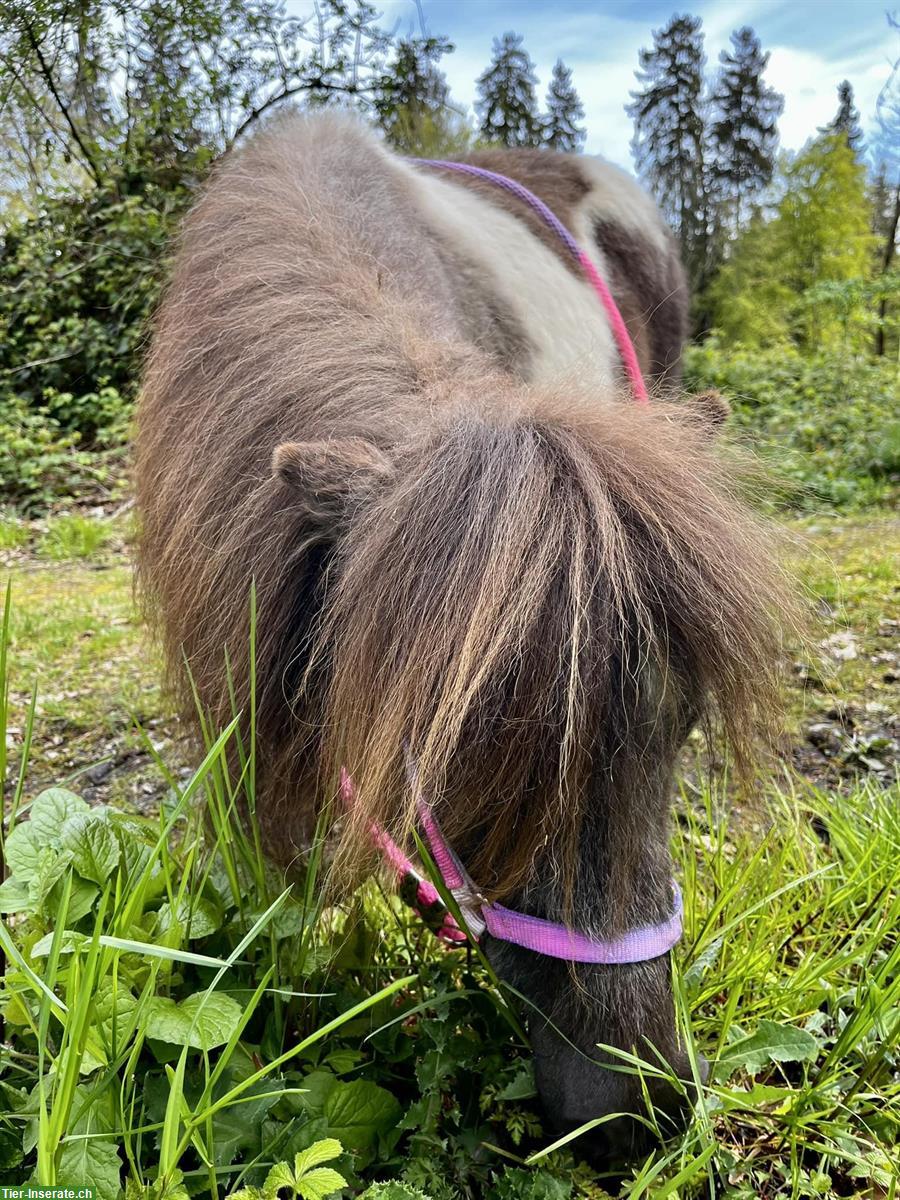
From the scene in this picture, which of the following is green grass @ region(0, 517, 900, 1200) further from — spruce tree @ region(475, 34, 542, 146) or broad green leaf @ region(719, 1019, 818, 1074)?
spruce tree @ region(475, 34, 542, 146)

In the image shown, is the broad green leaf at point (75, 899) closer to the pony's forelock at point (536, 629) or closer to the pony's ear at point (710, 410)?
the pony's forelock at point (536, 629)

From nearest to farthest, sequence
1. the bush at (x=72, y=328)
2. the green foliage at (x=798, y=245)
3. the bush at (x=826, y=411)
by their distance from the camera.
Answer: the bush at (x=72, y=328) < the bush at (x=826, y=411) < the green foliage at (x=798, y=245)

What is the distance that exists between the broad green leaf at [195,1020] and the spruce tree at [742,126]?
5221 millimetres

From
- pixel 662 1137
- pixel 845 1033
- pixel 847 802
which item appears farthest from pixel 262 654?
pixel 847 802

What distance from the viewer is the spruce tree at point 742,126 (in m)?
6.41

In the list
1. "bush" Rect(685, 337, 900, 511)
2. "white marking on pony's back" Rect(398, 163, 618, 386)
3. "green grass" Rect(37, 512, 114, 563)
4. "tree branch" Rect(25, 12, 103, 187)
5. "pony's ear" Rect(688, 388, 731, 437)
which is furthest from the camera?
Answer: "bush" Rect(685, 337, 900, 511)

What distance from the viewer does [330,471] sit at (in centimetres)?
121

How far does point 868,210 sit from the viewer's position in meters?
23.0

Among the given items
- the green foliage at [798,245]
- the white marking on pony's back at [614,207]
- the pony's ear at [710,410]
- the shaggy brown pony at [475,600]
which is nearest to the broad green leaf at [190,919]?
the shaggy brown pony at [475,600]

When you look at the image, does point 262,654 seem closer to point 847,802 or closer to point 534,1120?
point 534,1120

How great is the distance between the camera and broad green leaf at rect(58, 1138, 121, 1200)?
884 millimetres

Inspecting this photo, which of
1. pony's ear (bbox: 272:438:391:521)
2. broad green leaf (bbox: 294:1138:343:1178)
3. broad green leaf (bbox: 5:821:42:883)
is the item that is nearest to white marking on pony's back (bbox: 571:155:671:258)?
pony's ear (bbox: 272:438:391:521)

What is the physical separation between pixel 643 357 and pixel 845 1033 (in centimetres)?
341

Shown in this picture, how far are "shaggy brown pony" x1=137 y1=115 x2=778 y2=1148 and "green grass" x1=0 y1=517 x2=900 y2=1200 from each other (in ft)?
0.51
